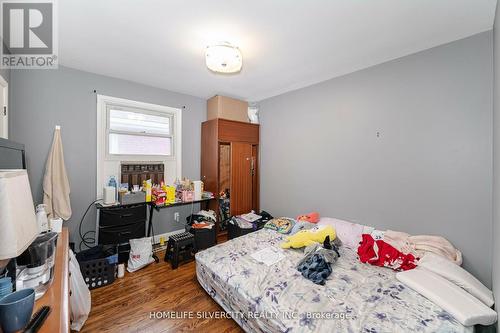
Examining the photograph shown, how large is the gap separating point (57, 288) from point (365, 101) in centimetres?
322

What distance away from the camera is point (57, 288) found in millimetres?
1012

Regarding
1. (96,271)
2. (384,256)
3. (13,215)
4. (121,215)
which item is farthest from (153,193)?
(384,256)

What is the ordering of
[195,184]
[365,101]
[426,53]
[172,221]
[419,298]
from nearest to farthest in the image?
1. [419,298]
2. [426,53]
3. [365,101]
4. [195,184]
5. [172,221]

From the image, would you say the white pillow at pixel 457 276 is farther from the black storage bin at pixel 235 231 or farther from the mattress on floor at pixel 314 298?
the black storage bin at pixel 235 231

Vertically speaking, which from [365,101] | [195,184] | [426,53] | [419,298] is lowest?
[419,298]

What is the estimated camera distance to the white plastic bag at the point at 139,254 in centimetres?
255

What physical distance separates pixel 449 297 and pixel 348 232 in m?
1.15

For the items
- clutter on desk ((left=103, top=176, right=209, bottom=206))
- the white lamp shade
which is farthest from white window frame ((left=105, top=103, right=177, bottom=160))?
the white lamp shade

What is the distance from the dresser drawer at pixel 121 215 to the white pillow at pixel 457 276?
3067 mm

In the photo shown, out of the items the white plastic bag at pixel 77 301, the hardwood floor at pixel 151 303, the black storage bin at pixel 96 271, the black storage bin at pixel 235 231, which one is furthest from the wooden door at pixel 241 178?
the white plastic bag at pixel 77 301

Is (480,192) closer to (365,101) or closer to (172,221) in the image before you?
(365,101)

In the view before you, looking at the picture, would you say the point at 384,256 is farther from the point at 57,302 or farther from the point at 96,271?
the point at 96,271

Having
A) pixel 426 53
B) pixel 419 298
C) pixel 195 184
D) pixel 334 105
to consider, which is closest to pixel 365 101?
pixel 334 105

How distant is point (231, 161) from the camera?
3631 millimetres
